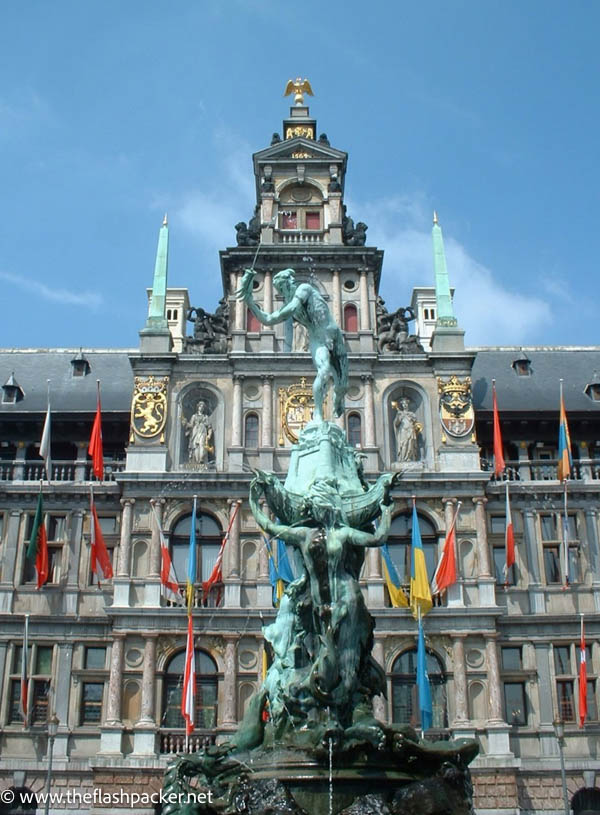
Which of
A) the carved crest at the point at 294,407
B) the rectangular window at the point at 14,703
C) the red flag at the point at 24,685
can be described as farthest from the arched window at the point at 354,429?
the rectangular window at the point at 14,703

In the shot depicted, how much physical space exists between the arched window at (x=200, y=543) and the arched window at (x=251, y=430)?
319 cm

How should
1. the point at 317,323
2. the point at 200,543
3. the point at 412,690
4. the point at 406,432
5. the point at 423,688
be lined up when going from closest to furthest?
the point at 317,323, the point at 423,688, the point at 412,690, the point at 200,543, the point at 406,432

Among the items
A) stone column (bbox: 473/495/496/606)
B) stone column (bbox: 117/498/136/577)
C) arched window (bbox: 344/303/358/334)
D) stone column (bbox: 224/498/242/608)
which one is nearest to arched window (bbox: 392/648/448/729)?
stone column (bbox: 473/495/496/606)

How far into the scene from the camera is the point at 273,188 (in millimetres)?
43094

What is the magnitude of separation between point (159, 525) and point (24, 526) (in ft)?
17.8

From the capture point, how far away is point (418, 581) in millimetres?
34031

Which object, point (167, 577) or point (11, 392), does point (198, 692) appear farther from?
point (11, 392)

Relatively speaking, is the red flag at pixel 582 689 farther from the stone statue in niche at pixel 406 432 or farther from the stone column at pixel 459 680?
the stone statue in niche at pixel 406 432

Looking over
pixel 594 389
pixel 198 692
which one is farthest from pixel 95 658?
pixel 594 389

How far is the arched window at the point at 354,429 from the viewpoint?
38.6m

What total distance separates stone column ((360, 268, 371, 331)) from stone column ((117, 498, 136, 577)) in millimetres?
Result: 11331

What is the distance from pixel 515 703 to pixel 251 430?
13698 millimetres

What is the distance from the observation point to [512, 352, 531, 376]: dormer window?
43.6 meters

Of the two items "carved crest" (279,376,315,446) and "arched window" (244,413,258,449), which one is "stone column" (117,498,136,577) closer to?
"arched window" (244,413,258,449)
